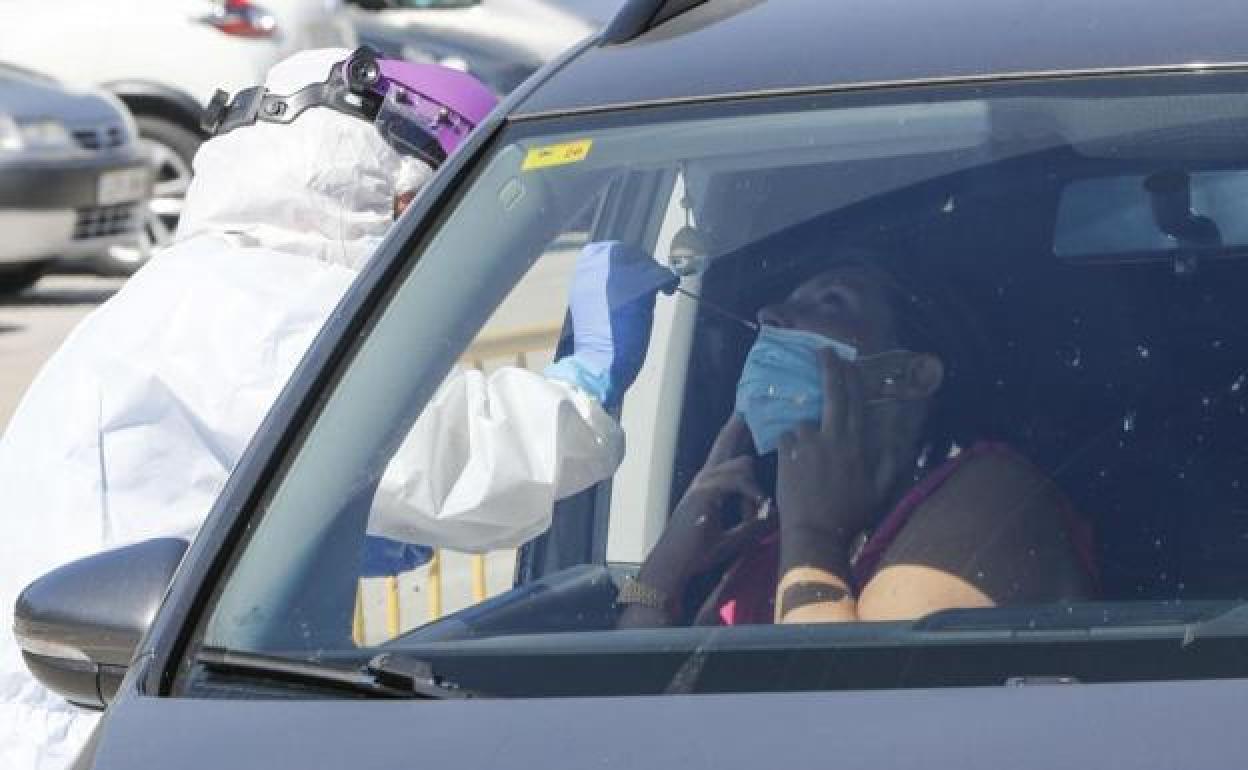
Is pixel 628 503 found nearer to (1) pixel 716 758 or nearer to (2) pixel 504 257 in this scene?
(2) pixel 504 257

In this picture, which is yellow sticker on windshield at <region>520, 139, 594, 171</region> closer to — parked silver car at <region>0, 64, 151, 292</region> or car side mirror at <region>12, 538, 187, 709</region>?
car side mirror at <region>12, 538, 187, 709</region>

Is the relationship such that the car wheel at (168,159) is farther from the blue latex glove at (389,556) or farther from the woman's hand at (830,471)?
the woman's hand at (830,471)

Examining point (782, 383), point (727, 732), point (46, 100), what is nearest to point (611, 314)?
point (782, 383)

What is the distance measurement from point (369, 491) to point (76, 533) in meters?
0.92

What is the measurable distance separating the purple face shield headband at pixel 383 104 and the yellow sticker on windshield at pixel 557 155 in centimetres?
87

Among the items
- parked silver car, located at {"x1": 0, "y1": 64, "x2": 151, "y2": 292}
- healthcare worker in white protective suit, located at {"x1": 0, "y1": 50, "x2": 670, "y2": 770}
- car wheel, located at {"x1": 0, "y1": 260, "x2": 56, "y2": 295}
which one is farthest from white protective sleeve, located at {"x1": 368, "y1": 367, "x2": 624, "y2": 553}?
car wheel, located at {"x1": 0, "y1": 260, "x2": 56, "y2": 295}

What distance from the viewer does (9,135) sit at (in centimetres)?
1267

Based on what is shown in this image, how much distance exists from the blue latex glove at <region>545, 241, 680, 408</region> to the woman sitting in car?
0.26m

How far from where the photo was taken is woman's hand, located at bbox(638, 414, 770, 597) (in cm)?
279

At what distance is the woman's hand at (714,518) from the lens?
2.79m

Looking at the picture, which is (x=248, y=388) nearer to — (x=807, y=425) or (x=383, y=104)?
(x=383, y=104)

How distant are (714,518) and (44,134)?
1047 cm

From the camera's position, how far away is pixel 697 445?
3.01m

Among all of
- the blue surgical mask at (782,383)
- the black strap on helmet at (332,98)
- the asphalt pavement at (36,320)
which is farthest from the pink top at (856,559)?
the asphalt pavement at (36,320)
